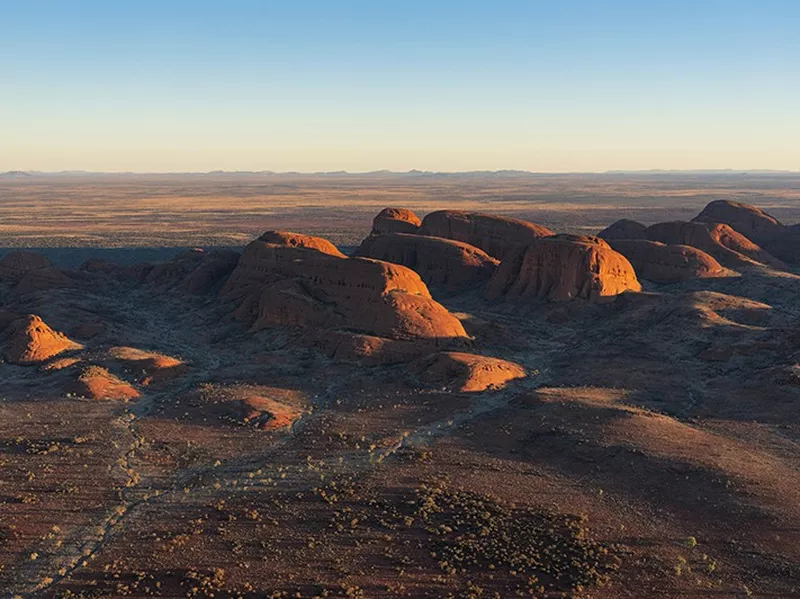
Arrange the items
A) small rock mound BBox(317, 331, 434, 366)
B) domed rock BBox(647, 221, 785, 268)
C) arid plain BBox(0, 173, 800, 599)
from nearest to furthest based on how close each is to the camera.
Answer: arid plain BBox(0, 173, 800, 599) → small rock mound BBox(317, 331, 434, 366) → domed rock BBox(647, 221, 785, 268)

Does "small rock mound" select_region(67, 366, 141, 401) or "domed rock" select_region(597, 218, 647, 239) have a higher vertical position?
"domed rock" select_region(597, 218, 647, 239)

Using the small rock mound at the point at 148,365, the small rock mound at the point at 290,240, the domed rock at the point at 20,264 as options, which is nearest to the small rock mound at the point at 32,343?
the small rock mound at the point at 148,365

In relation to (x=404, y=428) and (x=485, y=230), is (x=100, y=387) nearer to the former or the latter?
(x=404, y=428)

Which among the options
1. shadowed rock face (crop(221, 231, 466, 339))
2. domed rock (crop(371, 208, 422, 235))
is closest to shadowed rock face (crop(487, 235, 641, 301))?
shadowed rock face (crop(221, 231, 466, 339))

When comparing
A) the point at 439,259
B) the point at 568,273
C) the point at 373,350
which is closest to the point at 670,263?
the point at 568,273

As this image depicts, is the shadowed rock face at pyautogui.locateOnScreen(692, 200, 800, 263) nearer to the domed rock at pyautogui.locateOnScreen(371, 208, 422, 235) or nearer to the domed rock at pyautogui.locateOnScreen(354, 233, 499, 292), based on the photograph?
the domed rock at pyautogui.locateOnScreen(371, 208, 422, 235)
